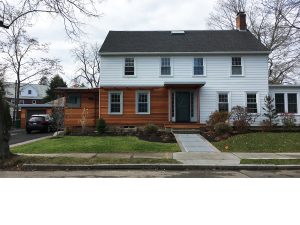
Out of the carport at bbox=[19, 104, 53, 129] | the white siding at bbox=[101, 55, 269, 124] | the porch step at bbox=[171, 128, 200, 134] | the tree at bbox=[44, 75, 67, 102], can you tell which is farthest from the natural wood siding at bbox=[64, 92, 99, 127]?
the tree at bbox=[44, 75, 67, 102]

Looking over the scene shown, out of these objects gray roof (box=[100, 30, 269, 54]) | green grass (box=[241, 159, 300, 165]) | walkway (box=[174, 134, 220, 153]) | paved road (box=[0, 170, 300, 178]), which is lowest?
paved road (box=[0, 170, 300, 178])

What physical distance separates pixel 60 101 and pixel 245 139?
49.5 ft

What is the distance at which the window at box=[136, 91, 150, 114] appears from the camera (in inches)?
992

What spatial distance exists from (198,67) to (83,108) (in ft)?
30.8

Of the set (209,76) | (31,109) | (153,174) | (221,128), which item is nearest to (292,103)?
(209,76)

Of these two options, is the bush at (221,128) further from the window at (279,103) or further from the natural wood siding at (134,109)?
the window at (279,103)

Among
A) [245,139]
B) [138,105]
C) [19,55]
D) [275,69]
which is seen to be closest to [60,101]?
[138,105]

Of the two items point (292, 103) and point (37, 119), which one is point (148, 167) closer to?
point (292, 103)

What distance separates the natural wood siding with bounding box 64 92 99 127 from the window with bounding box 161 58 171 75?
5560 millimetres

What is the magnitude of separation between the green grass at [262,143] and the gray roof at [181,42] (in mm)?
8960

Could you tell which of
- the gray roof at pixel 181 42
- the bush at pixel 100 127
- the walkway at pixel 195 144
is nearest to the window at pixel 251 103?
the gray roof at pixel 181 42

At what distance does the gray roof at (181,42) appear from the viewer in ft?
84.3

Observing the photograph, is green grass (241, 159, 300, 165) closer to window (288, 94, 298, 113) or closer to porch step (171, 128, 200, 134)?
porch step (171, 128, 200, 134)

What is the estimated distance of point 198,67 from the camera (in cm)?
2564
